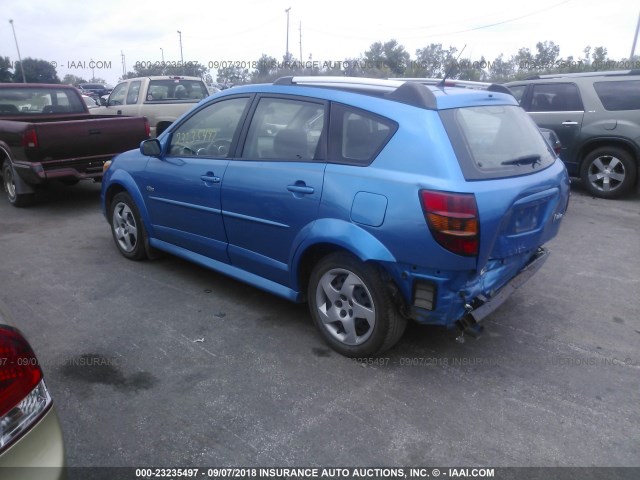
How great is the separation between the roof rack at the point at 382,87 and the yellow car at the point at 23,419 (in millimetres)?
2432

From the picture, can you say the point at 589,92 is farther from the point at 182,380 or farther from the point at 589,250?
the point at 182,380

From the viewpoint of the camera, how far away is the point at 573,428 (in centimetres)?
278

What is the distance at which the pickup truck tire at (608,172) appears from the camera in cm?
780

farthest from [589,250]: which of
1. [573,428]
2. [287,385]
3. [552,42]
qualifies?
[552,42]

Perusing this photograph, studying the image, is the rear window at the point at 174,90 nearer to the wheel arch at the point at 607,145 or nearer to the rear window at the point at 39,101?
the rear window at the point at 39,101

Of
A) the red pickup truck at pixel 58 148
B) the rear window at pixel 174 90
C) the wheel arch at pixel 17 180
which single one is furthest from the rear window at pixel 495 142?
the rear window at pixel 174 90

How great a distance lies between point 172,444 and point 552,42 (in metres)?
58.6

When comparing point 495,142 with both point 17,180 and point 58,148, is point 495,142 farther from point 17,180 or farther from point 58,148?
point 17,180

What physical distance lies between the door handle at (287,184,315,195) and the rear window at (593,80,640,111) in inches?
258

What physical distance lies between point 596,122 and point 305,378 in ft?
22.7

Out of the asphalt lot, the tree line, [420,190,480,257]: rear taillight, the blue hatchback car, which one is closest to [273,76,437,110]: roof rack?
the blue hatchback car

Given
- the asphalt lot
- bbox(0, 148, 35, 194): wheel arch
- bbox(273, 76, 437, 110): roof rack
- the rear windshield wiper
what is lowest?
the asphalt lot

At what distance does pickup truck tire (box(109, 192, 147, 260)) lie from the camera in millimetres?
5039

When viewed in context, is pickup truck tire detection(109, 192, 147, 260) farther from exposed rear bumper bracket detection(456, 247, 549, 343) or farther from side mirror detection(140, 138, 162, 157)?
exposed rear bumper bracket detection(456, 247, 549, 343)
